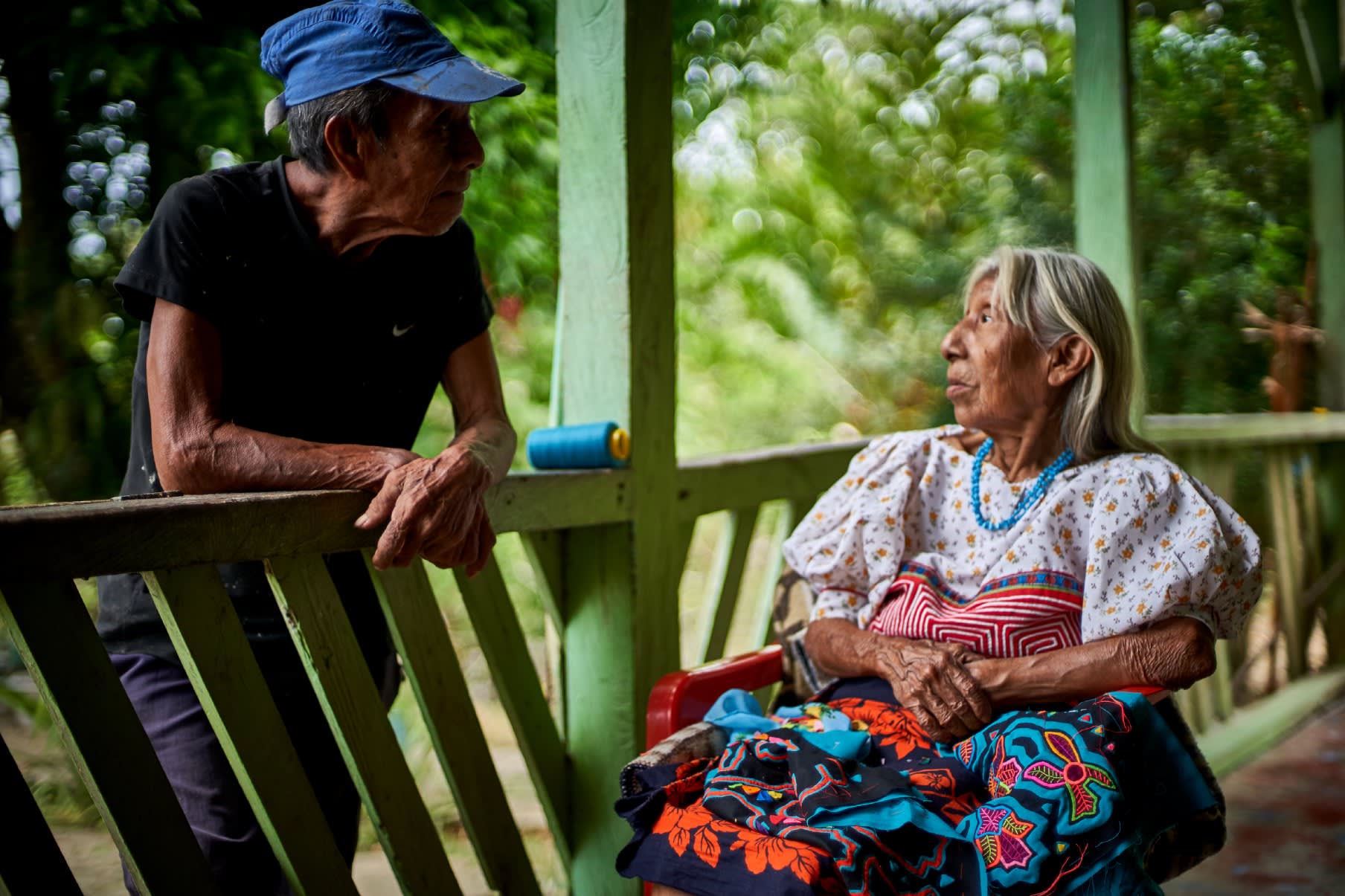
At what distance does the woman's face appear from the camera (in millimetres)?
1804

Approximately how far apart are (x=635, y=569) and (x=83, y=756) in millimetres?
1056

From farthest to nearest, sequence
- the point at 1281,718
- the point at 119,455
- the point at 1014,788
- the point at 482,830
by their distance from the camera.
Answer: the point at 1281,718
the point at 119,455
the point at 482,830
the point at 1014,788

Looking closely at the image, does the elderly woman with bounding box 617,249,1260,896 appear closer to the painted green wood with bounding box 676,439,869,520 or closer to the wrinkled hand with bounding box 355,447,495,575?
the painted green wood with bounding box 676,439,869,520

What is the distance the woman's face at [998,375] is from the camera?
1804 mm

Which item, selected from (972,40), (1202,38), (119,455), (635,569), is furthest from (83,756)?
(972,40)

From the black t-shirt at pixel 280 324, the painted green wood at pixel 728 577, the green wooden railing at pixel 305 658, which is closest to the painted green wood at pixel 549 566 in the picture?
the green wooden railing at pixel 305 658

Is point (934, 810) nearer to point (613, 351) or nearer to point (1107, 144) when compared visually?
point (613, 351)

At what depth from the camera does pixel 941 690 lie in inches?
63.9

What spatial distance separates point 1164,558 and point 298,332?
1321mm

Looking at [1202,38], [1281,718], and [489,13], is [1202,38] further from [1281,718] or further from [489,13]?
[489,13]

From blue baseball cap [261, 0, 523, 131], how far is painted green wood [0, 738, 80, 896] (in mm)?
878

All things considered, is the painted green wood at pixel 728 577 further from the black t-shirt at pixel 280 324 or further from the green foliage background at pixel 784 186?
the green foliage background at pixel 784 186

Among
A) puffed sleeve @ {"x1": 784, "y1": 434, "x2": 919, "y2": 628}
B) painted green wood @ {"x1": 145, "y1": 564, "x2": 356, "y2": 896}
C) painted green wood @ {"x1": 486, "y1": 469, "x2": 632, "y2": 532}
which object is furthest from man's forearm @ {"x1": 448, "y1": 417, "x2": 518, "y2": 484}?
puffed sleeve @ {"x1": 784, "y1": 434, "x2": 919, "y2": 628}

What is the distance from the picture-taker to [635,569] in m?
2.04
